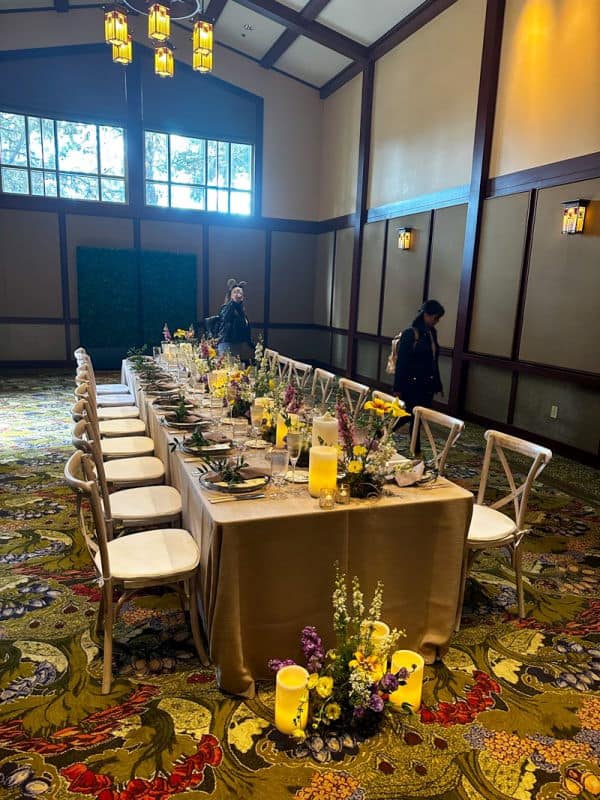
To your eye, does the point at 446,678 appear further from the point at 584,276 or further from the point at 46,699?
the point at 584,276

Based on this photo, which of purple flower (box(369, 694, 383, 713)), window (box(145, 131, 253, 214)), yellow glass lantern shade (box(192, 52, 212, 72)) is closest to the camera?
purple flower (box(369, 694, 383, 713))

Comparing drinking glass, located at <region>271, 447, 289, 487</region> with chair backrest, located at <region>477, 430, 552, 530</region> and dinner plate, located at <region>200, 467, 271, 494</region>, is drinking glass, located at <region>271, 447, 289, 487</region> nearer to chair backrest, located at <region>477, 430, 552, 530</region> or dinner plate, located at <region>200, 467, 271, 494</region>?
dinner plate, located at <region>200, 467, 271, 494</region>

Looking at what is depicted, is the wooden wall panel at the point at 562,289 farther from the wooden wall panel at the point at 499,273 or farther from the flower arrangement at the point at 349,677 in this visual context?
the flower arrangement at the point at 349,677

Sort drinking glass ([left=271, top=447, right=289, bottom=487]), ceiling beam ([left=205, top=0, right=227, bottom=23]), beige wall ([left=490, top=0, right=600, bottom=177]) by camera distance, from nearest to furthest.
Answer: drinking glass ([left=271, top=447, right=289, bottom=487]), beige wall ([left=490, top=0, right=600, bottom=177]), ceiling beam ([left=205, top=0, right=227, bottom=23])

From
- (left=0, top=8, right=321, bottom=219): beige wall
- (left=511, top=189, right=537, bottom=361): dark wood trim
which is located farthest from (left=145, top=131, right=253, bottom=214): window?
(left=511, top=189, right=537, bottom=361): dark wood trim

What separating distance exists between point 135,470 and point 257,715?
1.73 meters

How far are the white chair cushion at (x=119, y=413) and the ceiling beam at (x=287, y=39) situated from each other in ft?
23.0

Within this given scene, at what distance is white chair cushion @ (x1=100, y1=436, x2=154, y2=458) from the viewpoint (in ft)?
12.3

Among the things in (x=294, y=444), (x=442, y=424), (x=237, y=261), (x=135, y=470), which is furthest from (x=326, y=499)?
(x=237, y=261)

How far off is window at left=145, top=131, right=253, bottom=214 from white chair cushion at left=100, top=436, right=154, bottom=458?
7913 mm

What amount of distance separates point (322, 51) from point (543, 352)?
23.3 ft

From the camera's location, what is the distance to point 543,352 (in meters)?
6.10

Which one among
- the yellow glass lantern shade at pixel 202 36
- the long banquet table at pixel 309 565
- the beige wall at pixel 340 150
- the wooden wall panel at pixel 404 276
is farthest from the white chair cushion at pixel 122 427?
the beige wall at pixel 340 150

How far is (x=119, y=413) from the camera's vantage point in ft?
15.9
